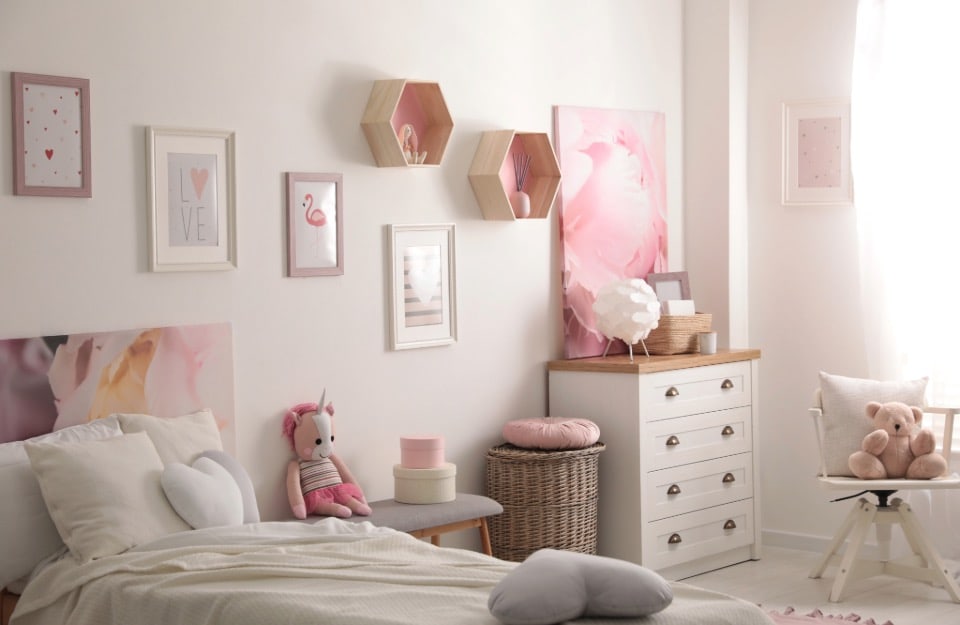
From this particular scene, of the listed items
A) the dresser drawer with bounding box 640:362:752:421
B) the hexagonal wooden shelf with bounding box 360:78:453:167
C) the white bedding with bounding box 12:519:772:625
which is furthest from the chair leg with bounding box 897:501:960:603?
the hexagonal wooden shelf with bounding box 360:78:453:167

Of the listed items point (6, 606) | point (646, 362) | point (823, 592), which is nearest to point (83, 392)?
point (6, 606)


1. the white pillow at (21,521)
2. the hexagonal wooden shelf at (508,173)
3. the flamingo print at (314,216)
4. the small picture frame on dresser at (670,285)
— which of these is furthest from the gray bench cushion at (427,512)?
the small picture frame on dresser at (670,285)

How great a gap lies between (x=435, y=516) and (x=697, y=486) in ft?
4.44

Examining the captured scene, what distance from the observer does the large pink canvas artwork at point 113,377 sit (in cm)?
330

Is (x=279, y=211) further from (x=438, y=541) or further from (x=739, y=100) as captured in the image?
(x=739, y=100)

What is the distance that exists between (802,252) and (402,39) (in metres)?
2.11

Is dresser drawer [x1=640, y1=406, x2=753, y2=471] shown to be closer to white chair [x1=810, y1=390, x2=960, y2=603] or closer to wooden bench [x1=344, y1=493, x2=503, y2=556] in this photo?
white chair [x1=810, y1=390, x2=960, y2=603]

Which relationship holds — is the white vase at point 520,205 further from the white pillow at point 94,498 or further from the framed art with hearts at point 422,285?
the white pillow at point 94,498

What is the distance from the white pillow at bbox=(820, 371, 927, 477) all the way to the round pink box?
1.61 m

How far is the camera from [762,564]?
5129mm

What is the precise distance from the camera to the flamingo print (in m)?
4.00

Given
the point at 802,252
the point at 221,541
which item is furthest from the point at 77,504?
the point at 802,252

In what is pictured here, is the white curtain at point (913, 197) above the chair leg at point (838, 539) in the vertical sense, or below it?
above

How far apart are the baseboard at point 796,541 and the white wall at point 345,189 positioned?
1349 mm
